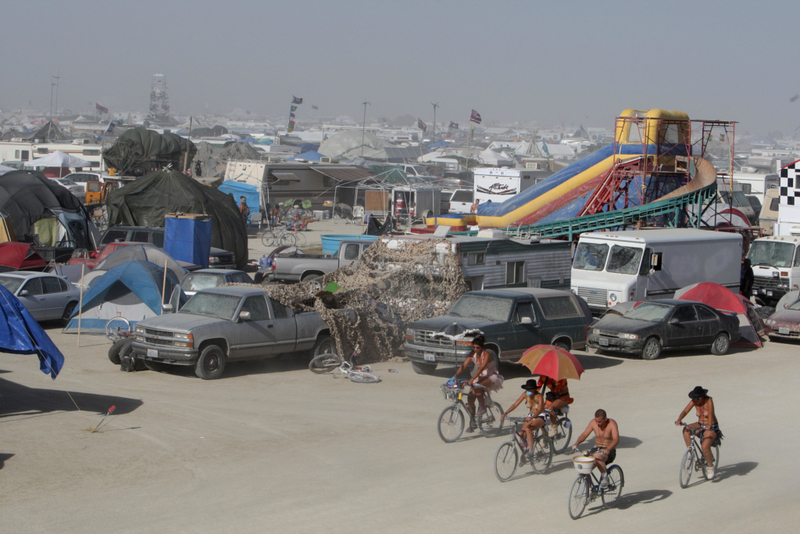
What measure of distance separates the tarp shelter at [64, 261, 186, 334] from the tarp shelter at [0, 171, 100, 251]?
35.7 feet

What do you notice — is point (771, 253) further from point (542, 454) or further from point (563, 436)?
point (542, 454)

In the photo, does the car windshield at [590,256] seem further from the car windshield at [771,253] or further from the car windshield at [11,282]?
the car windshield at [11,282]

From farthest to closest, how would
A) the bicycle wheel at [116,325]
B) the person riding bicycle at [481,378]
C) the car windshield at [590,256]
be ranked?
the car windshield at [590,256], the bicycle wheel at [116,325], the person riding bicycle at [481,378]

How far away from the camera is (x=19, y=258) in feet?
73.8

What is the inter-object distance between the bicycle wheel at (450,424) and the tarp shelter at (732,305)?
10929 mm

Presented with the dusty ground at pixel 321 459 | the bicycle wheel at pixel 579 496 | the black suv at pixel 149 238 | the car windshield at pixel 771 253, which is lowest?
the dusty ground at pixel 321 459

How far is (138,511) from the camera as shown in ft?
26.5

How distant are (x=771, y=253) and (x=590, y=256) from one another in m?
7.89

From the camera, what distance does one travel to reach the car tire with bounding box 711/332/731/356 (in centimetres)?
1858

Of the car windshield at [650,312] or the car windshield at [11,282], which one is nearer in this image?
the car windshield at [650,312]

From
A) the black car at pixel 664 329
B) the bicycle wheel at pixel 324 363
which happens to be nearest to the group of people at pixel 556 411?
Result: the bicycle wheel at pixel 324 363

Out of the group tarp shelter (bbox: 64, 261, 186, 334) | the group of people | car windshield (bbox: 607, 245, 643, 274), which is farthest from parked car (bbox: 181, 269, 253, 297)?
the group of people

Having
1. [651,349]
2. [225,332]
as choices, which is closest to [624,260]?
[651,349]

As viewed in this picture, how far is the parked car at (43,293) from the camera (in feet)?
60.0
